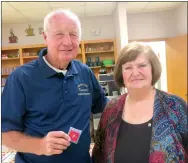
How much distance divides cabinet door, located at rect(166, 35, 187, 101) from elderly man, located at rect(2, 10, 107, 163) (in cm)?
426

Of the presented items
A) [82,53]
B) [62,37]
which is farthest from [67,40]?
[82,53]

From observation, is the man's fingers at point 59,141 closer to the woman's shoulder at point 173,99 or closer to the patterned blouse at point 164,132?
the patterned blouse at point 164,132

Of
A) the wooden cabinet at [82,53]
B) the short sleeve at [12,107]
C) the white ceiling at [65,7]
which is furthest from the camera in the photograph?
the wooden cabinet at [82,53]

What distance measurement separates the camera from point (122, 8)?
16.3 ft

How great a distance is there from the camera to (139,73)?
4.49 ft

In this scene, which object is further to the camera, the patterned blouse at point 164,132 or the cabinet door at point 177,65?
the cabinet door at point 177,65

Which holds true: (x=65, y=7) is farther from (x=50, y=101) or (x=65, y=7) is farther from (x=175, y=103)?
(x=175, y=103)

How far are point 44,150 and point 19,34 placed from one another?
5399mm

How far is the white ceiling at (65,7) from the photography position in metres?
4.71

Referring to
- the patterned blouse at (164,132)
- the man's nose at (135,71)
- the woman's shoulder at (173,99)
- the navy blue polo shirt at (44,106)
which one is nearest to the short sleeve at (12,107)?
the navy blue polo shirt at (44,106)

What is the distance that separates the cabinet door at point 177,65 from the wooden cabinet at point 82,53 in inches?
51.5

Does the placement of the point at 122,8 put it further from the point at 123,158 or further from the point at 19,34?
the point at 123,158

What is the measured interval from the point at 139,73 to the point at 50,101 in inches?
20.7

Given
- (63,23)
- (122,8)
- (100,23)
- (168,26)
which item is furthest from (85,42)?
(63,23)
